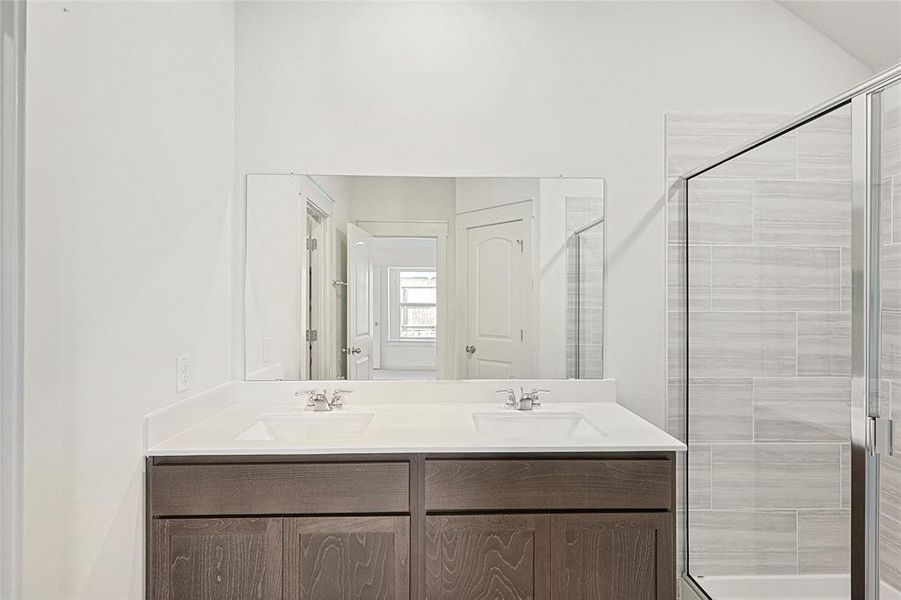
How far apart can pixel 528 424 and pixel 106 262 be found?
55.7 inches

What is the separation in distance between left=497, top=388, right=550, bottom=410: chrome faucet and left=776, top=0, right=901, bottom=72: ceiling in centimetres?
173

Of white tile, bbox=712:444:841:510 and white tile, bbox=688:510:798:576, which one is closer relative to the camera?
white tile, bbox=712:444:841:510

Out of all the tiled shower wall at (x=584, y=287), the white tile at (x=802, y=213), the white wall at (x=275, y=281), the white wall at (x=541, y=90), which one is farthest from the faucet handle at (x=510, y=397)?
the white tile at (x=802, y=213)

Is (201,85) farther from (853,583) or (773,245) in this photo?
(853,583)

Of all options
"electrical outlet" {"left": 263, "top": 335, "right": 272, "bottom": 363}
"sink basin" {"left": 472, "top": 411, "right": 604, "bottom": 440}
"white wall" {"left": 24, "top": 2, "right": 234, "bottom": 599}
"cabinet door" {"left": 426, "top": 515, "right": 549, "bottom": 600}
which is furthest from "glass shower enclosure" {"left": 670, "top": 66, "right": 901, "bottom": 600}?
"white wall" {"left": 24, "top": 2, "right": 234, "bottom": 599}

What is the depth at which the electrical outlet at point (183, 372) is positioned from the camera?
73.3 inches

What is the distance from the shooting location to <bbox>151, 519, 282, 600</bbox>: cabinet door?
1.70 metres

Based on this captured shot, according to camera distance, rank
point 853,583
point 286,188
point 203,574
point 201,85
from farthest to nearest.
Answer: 1. point 286,188
2. point 201,85
3. point 203,574
4. point 853,583

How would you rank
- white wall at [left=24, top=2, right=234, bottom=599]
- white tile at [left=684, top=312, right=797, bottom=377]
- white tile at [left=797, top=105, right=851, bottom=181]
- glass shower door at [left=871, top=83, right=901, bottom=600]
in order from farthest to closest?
white tile at [left=684, top=312, right=797, bottom=377] < white tile at [left=797, top=105, right=851, bottom=181] < glass shower door at [left=871, top=83, right=901, bottom=600] < white wall at [left=24, top=2, right=234, bottom=599]

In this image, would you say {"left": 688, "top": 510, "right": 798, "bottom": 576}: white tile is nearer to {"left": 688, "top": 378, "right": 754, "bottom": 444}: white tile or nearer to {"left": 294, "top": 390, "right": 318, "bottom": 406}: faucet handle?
{"left": 688, "top": 378, "right": 754, "bottom": 444}: white tile

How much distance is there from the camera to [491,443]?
177 cm

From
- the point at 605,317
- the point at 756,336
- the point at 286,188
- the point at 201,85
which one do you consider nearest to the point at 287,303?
the point at 286,188

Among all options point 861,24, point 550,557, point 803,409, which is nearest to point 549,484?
point 550,557

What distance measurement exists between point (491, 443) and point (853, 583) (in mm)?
923
